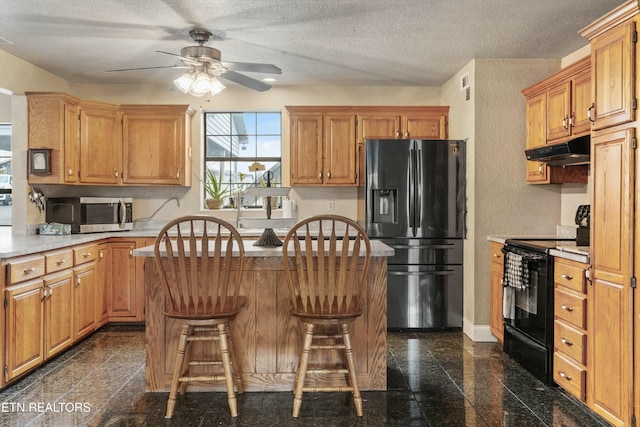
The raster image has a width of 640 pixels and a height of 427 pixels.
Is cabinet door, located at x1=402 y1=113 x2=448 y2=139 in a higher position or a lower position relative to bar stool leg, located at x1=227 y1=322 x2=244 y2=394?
higher

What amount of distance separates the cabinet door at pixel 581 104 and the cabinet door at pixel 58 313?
3.80 metres

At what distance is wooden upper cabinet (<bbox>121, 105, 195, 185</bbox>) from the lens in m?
5.07

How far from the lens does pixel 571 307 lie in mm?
2988

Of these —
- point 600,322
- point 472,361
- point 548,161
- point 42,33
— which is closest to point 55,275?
point 42,33

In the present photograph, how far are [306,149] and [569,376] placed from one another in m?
3.16

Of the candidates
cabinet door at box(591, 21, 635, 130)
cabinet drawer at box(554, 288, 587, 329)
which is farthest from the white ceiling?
cabinet drawer at box(554, 288, 587, 329)

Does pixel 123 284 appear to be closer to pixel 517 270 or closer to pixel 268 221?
pixel 268 221

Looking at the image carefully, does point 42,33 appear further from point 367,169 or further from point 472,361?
point 472,361

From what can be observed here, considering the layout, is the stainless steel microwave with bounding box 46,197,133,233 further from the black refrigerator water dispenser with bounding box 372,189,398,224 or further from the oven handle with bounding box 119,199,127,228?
the black refrigerator water dispenser with bounding box 372,189,398,224

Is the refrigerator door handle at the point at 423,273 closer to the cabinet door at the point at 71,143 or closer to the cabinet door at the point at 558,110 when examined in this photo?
the cabinet door at the point at 558,110

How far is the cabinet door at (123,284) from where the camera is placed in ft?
15.5

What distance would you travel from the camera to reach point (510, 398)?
301cm

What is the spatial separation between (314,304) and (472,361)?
1668 millimetres

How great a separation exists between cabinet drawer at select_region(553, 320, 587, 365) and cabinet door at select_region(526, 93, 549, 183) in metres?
1.37
